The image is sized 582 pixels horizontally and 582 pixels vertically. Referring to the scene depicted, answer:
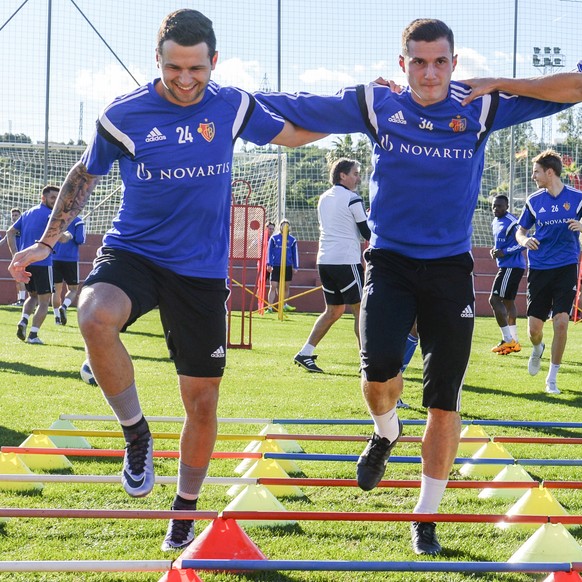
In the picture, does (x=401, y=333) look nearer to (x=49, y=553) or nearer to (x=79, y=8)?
(x=49, y=553)

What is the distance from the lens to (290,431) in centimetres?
775

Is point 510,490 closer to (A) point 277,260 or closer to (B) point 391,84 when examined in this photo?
(B) point 391,84

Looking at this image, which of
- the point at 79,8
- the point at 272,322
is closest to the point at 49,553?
the point at 272,322

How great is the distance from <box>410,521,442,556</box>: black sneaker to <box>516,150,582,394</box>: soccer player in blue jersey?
590cm

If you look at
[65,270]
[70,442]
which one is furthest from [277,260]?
[70,442]

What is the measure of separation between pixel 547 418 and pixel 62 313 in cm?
1196

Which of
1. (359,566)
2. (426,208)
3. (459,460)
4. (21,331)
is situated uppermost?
(426,208)

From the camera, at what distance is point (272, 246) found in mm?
25094

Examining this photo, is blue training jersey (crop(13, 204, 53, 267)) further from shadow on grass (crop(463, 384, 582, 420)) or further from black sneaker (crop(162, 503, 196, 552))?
black sneaker (crop(162, 503, 196, 552))

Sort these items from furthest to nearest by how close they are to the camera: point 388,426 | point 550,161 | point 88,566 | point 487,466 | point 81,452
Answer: point 550,161 → point 487,466 → point 81,452 → point 388,426 → point 88,566

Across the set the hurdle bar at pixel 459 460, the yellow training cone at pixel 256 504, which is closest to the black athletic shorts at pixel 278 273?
the hurdle bar at pixel 459 460

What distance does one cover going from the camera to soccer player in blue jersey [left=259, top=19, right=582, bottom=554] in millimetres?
→ 4422

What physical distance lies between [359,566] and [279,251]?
70.8ft

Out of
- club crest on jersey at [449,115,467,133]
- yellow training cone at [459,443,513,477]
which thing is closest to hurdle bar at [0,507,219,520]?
club crest on jersey at [449,115,467,133]
